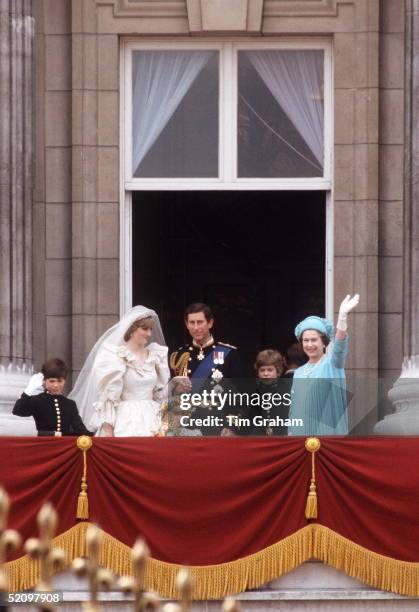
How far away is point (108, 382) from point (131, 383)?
194 mm

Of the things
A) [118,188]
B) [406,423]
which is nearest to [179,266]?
[118,188]

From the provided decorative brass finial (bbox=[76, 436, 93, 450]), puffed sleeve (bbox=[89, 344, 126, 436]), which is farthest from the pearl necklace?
decorative brass finial (bbox=[76, 436, 93, 450])

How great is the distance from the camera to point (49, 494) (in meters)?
12.2

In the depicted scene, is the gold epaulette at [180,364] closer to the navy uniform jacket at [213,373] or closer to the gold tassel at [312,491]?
the navy uniform jacket at [213,373]

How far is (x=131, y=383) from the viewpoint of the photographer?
41.9 ft

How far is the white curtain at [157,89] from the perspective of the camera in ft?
56.2

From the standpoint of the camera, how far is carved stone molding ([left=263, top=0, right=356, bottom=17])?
1714cm

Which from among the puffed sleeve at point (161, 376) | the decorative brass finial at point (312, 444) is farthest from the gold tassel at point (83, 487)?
the decorative brass finial at point (312, 444)

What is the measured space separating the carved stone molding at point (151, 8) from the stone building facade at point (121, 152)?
0.04ft

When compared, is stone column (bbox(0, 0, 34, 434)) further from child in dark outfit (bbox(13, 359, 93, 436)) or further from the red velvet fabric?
the red velvet fabric

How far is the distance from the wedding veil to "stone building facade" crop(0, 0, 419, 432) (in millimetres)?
2849

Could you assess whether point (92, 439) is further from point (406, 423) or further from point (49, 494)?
point (406, 423)

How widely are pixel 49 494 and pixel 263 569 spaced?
1726 millimetres

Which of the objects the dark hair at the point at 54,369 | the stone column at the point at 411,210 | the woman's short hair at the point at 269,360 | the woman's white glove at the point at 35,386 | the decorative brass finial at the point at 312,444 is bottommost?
the decorative brass finial at the point at 312,444
